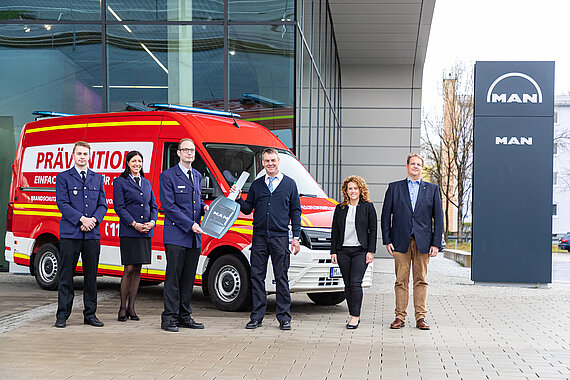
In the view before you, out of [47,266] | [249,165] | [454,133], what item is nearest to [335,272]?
[249,165]

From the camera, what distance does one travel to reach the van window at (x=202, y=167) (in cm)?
959

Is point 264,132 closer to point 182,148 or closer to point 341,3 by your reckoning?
point 182,148

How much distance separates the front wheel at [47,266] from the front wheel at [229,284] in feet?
9.57

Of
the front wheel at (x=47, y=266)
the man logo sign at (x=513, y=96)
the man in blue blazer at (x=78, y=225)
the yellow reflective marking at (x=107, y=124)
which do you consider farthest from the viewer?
the man logo sign at (x=513, y=96)

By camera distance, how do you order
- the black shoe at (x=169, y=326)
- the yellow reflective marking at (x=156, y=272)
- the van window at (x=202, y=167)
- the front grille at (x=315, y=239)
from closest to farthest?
the black shoe at (x=169, y=326)
the front grille at (x=315, y=239)
the van window at (x=202, y=167)
the yellow reflective marking at (x=156, y=272)

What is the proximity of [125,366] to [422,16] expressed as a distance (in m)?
16.4

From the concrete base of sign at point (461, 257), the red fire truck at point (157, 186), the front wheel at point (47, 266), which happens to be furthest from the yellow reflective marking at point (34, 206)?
the concrete base of sign at point (461, 257)

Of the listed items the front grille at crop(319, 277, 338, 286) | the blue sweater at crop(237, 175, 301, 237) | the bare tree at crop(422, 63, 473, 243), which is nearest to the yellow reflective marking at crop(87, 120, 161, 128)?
the blue sweater at crop(237, 175, 301, 237)

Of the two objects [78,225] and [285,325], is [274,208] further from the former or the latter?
[78,225]

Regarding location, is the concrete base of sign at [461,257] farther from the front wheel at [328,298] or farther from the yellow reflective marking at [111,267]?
the yellow reflective marking at [111,267]

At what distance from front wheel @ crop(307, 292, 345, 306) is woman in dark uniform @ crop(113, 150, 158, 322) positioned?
2750 mm

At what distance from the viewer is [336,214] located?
879 centimetres

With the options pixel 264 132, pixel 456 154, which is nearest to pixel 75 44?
pixel 264 132

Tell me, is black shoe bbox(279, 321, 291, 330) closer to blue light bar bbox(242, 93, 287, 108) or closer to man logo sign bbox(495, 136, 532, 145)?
blue light bar bbox(242, 93, 287, 108)
